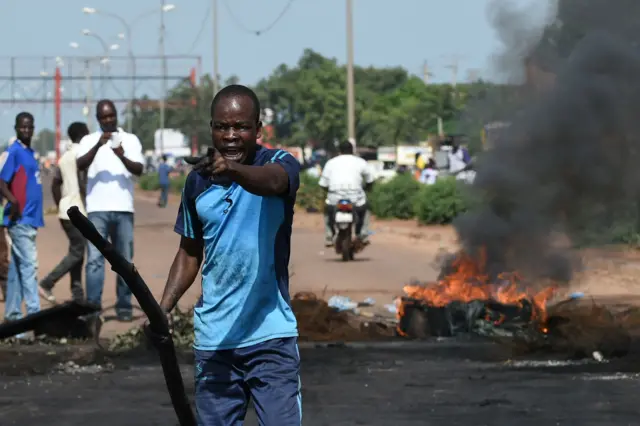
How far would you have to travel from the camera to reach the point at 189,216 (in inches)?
194

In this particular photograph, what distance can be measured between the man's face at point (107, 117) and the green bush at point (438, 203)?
1645 cm

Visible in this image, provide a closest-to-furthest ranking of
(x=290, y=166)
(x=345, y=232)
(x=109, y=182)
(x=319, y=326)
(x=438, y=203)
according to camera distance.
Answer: (x=290, y=166)
(x=319, y=326)
(x=109, y=182)
(x=345, y=232)
(x=438, y=203)

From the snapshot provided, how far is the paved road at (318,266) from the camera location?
49.6ft

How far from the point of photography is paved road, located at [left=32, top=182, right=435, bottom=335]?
15109mm

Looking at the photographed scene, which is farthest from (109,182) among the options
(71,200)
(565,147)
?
(565,147)

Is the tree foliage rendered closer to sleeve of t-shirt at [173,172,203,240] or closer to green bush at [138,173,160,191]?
green bush at [138,173,160,191]

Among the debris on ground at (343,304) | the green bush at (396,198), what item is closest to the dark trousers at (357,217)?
the debris on ground at (343,304)

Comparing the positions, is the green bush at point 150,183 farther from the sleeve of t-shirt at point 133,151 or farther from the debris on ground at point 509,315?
the debris on ground at point 509,315

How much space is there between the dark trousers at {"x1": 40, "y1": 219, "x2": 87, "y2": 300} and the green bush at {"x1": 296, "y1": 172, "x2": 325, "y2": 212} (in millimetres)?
24149

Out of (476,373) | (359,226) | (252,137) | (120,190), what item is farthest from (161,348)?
(359,226)

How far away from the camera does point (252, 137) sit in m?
4.76

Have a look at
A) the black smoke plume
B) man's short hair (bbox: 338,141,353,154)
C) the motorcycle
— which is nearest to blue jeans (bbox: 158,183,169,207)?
the motorcycle

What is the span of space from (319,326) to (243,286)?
651cm

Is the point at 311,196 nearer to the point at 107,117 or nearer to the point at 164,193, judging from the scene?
the point at 164,193
